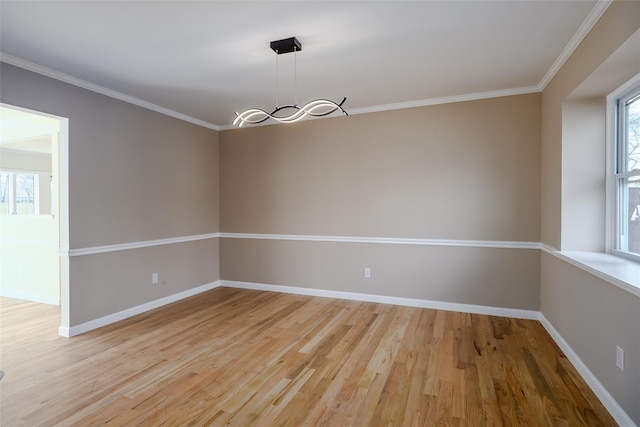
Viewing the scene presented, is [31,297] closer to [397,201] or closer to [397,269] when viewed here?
[397,269]

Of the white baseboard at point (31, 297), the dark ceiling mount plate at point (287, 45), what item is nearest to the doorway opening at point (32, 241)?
the white baseboard at point (31, 297)

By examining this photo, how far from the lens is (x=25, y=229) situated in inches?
172

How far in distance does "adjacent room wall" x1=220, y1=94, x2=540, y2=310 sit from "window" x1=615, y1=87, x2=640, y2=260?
0.97 meters

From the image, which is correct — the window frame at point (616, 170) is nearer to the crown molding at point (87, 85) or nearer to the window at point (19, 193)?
the crown molding at point (87, 85)

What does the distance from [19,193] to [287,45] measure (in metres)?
6.69

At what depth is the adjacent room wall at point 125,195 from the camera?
3.15 meters

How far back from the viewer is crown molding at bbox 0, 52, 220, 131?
2.71m

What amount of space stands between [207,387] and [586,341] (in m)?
2.79

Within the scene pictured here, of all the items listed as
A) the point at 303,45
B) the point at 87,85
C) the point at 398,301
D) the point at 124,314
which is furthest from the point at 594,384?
the point at 87,85

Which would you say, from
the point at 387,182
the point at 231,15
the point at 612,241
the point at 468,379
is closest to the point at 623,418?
the point at 468,379

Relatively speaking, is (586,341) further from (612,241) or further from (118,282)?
(118,282)

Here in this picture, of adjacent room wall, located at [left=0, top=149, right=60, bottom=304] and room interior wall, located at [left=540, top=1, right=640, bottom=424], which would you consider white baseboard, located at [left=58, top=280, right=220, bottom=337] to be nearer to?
adjacent room wall, located at [left=0, top=149, right=60, bottom=304]

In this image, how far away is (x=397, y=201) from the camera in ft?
13.4

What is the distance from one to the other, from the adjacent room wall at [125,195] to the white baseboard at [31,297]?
4.54 feet
